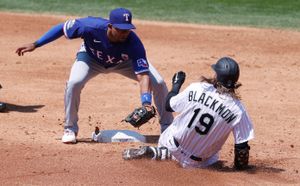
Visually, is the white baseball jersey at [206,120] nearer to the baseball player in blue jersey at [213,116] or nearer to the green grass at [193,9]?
the baseball player in blue jersey at [213,116]

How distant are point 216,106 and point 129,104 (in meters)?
3.61

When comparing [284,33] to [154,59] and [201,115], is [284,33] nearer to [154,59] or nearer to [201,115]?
[154,59]

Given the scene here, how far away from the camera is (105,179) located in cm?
696

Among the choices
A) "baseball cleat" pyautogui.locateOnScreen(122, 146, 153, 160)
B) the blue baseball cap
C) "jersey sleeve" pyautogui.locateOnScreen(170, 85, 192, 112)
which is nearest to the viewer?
"jersey sleeve" pyautogui.locateOnScreen(170, 85, 192, 112)

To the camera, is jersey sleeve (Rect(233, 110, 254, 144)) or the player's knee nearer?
jersey sleeve (Rect(233, 110, 254, 144))

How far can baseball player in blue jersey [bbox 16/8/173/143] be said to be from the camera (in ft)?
27.1

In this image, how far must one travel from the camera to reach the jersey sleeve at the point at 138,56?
8320mm

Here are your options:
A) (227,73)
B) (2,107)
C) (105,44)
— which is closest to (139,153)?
(227,73)

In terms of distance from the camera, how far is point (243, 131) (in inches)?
283

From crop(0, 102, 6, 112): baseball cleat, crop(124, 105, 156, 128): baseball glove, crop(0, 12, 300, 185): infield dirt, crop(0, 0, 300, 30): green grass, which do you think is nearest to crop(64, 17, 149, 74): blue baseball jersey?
crop(124, 105, 156, 128): baseball glove

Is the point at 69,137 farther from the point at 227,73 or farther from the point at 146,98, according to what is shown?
the point at 227,73

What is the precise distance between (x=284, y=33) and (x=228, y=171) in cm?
889

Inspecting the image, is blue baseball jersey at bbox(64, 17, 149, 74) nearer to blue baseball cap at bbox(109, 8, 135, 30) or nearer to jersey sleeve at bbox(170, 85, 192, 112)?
blue baseball cap at bbox(109, 8, 135, 30)

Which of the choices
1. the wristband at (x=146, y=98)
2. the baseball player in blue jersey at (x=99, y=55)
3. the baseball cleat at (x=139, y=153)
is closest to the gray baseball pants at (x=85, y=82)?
the baseball player in blue jersey at (x=99, y=55)
